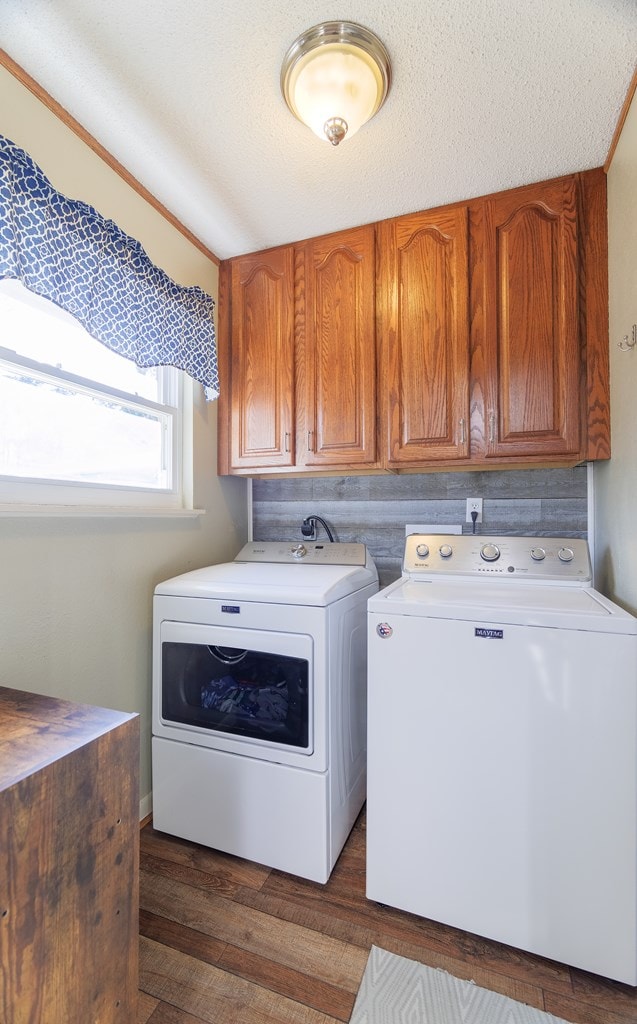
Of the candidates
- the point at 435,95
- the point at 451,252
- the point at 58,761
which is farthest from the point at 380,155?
the point at 58,761

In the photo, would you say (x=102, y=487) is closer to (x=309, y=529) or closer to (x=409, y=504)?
(x=309, y=529)

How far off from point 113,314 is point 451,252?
129 centimetres

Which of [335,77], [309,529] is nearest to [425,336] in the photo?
[335,77]

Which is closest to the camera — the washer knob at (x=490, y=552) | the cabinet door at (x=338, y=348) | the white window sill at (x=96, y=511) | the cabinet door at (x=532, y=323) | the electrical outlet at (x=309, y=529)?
the white window sill at (x=96, y=511)

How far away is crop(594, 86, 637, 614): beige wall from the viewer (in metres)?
1.29

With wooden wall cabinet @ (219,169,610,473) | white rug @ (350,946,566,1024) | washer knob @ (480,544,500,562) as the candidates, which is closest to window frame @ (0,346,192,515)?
wooden wall cabinet @ (219,169,610,473)

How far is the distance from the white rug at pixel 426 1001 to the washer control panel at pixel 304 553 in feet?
4.21

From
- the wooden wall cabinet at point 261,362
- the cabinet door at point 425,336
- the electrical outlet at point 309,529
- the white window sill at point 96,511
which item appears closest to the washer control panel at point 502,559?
the cabinet door at point 425,336

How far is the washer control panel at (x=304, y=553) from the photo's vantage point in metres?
2.00

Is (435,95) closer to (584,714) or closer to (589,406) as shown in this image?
(589,406)

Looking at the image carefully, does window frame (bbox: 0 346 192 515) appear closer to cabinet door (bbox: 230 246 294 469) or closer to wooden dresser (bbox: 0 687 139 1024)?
cabinet door (bbox: 230 246 294 469)

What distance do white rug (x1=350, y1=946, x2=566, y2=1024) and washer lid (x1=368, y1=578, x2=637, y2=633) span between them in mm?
905

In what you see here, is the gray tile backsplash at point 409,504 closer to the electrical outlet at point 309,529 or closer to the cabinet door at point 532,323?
the electrical outlet at point 309,529

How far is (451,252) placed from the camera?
1.71m
